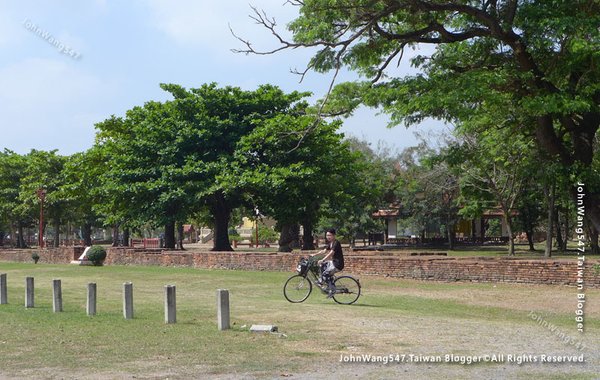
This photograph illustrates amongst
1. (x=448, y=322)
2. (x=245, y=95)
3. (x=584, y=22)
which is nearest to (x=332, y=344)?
(x=448, y=322)

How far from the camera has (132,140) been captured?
3866cm

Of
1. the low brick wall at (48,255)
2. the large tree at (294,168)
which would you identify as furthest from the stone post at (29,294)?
the low brick wall at (48,255)

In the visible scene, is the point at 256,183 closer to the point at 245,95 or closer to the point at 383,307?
the point at 245,95

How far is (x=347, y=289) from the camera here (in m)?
16.3

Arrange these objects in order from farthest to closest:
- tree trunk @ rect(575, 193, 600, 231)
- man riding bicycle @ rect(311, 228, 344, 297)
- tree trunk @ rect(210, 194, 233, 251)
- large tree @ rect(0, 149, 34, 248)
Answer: large tree @ rect(0, 149, 34, 248) → tree trunk @ rect(210, 194, 233, 251) → tree trunk @ rect(575, 193, 600, 231) → man riding bicycle @ rect(311, 228, 344, 297)

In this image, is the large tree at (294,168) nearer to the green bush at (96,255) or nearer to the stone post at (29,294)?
the green bush at (96,255)

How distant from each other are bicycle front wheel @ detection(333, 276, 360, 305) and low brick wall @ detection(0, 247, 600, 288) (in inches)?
274

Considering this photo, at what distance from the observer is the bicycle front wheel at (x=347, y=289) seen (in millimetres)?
16233

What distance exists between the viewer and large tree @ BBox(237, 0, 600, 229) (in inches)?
680

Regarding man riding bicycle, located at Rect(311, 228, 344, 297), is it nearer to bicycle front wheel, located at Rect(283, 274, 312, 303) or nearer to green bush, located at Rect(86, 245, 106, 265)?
bicycle front wheel, located at Rect(283, 274, 312, 303)

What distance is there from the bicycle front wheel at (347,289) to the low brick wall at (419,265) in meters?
6.96

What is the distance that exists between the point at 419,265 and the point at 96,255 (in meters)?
18.0

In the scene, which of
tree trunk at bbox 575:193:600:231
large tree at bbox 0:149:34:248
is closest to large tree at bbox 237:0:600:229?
tree trunk at bbox 575:193:600:231

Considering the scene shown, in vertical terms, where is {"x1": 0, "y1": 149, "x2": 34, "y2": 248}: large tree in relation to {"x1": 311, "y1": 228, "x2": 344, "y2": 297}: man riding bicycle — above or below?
above
